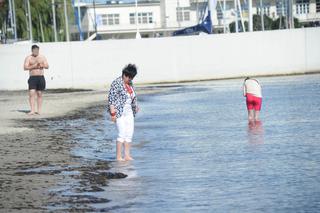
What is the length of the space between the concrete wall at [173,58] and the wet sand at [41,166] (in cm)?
1294

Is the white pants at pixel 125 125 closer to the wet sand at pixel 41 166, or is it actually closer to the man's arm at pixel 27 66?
the wet sand at pixel 41 166

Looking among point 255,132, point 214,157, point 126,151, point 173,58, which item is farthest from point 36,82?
point 173,58

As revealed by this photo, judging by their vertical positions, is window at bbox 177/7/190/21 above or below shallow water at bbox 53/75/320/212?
above

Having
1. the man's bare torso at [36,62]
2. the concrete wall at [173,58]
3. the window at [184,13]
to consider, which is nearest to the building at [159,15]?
the window at [184,13]

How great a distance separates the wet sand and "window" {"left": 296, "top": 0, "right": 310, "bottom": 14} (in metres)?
62.8

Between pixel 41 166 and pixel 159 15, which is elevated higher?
pixel 159 15

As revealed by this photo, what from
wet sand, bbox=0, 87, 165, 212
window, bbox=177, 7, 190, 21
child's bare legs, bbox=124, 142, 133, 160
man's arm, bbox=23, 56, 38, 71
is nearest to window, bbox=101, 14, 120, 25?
window, bbox=177, 7, 190, 21

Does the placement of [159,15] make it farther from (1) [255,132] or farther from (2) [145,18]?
(1) [255,132]

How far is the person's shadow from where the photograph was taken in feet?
47.6

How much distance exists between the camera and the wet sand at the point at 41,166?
9091 mm

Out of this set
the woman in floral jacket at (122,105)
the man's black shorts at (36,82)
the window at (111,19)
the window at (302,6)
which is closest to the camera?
the woman in floral jacket at (122,105)

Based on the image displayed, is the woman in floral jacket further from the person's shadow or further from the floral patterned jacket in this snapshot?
the person's shadow

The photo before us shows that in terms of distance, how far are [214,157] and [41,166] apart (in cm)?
266

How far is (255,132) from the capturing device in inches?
627
